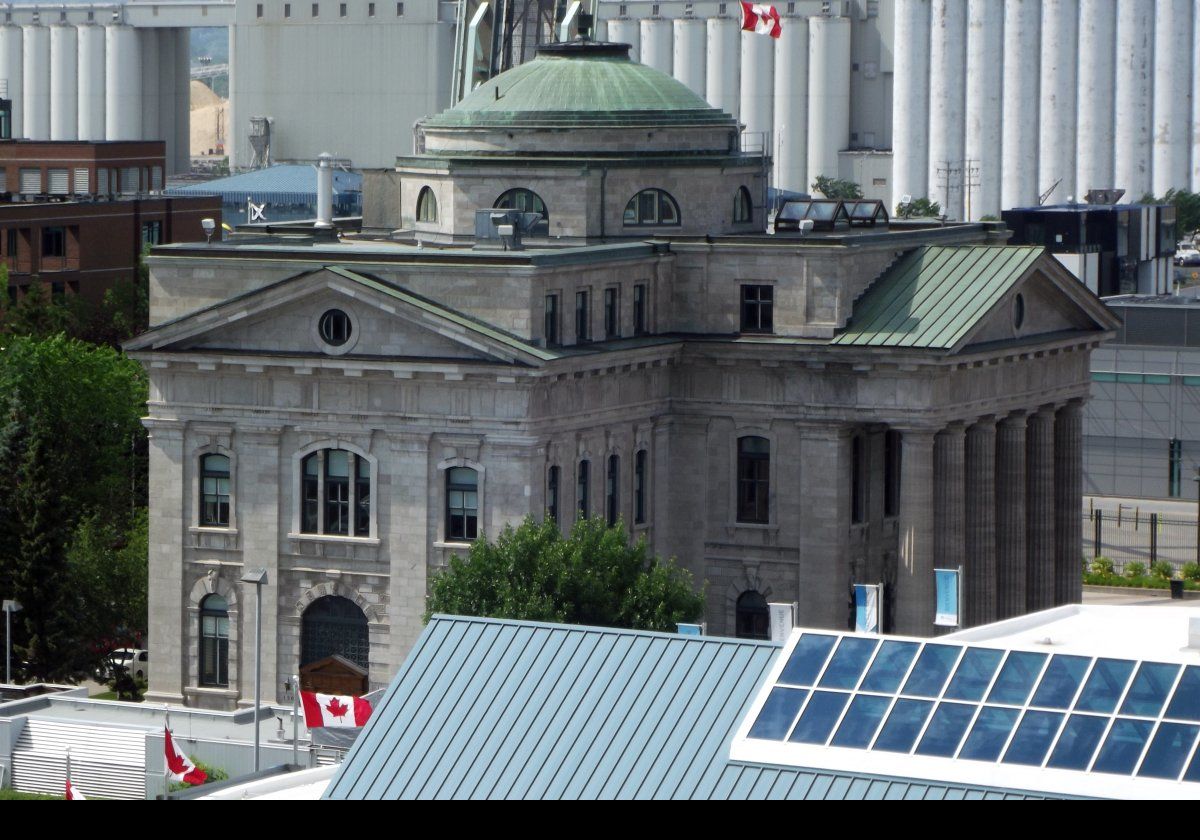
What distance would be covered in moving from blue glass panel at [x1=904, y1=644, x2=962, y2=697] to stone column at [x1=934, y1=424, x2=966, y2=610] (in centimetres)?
5158

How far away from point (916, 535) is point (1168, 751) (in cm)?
5427

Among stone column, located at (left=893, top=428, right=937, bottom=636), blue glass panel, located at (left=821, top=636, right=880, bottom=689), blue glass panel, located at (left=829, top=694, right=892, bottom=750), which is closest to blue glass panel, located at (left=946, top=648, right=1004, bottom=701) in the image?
blue glass panel, located at (left=829, top=694, right=892, bottom=750)

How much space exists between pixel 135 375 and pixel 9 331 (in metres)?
15.1

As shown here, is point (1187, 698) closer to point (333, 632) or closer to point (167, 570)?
point (333, 632)

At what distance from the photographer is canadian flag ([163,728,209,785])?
78.0 metres

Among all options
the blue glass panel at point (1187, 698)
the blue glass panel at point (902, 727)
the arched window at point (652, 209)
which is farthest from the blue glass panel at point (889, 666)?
the arched window at point (652, 209)

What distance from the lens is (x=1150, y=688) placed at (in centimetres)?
4100

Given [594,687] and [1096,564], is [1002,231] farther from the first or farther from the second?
[594,687]

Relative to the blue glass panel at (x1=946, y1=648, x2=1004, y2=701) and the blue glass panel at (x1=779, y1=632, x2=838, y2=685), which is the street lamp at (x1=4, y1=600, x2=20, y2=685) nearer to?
the blue glass panel at (x1=779, y1=632, x2=838, y2=685)

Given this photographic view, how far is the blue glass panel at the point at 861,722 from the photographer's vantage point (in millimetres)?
41594

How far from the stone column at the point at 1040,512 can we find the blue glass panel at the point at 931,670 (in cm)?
5893

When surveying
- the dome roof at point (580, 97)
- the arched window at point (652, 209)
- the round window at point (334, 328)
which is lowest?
the round window at point (334, 328)

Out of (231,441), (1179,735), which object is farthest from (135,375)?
(1179,735)

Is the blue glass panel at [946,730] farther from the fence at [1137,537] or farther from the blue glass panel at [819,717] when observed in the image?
the fence at [1137,537]
